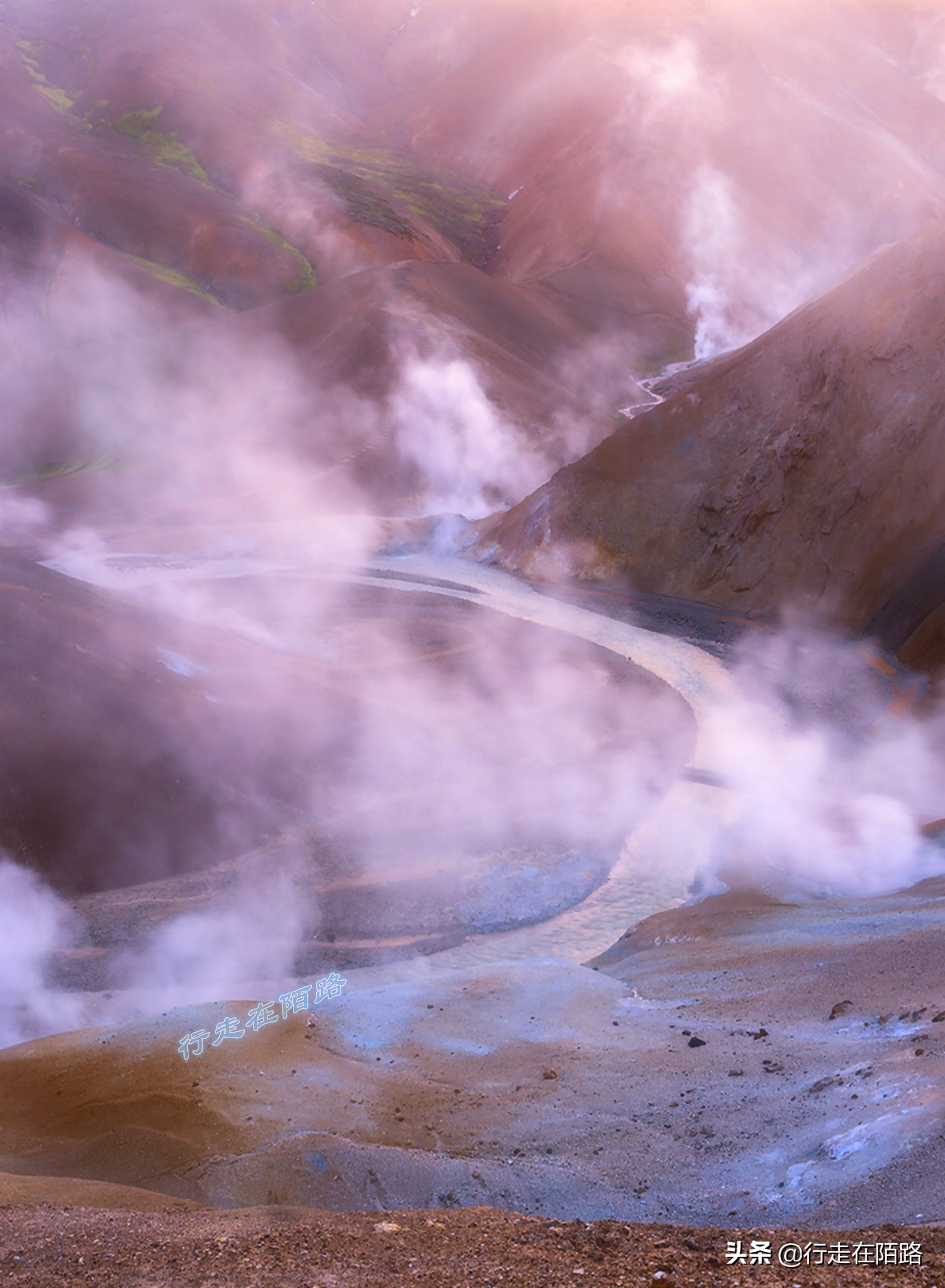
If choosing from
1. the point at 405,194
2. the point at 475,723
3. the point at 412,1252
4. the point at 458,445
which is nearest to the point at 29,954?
the point at 412,1252

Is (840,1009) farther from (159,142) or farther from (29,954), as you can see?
(159,142)

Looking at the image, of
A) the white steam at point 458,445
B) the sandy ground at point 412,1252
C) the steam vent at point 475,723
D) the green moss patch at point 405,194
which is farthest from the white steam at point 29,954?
the green moss patch at point 405,194

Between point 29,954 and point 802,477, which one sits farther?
point 802,477

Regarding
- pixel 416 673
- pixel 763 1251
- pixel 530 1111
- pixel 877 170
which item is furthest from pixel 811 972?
pixel 877 170

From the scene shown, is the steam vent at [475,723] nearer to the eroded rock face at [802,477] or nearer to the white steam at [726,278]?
the eroded rock face at [802,477]

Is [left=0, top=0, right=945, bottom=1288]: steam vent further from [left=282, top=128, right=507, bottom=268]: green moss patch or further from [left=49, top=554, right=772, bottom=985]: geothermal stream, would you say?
[left=282, top=128, right=507, bottom=268]: green moss patch

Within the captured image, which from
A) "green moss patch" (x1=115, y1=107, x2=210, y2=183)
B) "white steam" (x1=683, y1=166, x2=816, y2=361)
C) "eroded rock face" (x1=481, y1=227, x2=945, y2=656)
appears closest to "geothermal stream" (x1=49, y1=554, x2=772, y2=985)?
"eroded rock face" (x1=481, y1=227, x2=945, y2=656)
